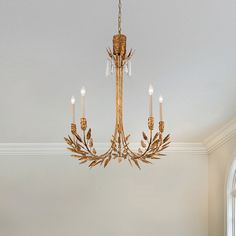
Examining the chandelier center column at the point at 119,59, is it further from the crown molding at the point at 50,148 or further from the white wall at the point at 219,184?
the crown molding at the point at 50,148

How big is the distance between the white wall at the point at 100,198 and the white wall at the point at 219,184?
181 millimetres

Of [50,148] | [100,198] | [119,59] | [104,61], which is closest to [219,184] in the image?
[100,198]

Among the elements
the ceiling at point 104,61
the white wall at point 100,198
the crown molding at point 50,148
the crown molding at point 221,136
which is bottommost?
the white wall at point 100,198

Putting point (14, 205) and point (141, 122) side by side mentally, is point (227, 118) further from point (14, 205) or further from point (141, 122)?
point (14, 205)

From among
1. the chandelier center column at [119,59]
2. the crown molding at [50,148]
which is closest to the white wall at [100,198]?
the crown molding at [50,148]

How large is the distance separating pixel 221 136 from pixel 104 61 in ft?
7.61

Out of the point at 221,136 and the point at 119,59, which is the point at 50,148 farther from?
the point at 119,59

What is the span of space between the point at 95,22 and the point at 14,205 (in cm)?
364

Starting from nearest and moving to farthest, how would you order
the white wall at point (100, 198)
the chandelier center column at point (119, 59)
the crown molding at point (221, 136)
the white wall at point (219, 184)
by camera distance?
1. the chandelier center column at point (119, 59)
2. the crown molding at point (221, 136)
3. the white wall at point (219, 184)
4. the white wall at point (100, 198)

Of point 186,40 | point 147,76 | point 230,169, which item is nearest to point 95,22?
point 186,40

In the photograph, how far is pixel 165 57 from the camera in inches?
169

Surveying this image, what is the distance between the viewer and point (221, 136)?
6.14 m

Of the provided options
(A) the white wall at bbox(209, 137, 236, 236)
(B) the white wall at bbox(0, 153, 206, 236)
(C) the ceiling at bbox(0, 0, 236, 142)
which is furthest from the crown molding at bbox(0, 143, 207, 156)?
(C) the ceiling at bbox(0, 0, 236, 142)

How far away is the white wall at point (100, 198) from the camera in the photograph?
21.9 ft
